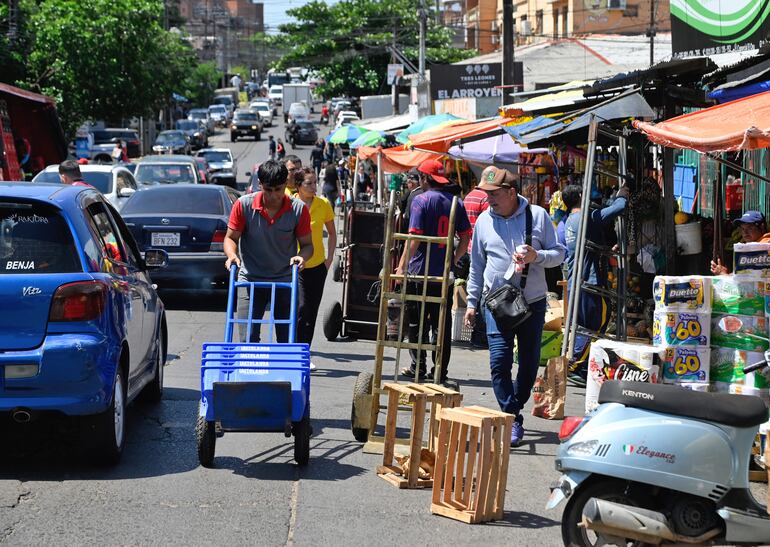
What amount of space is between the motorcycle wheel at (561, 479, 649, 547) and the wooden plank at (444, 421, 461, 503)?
1073 mm

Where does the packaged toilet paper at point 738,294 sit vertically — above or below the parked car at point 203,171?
below

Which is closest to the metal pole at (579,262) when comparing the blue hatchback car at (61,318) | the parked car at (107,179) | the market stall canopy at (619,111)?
the market stall canopy at (619,111)

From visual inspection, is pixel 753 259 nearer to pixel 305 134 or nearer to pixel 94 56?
pixel 94 56

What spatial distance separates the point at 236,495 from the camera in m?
6.21

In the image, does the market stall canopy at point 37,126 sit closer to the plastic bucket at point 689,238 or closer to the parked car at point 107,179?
the parked car at point 107,179

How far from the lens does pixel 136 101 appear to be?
138 ft

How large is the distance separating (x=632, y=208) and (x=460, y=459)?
5.54 metres

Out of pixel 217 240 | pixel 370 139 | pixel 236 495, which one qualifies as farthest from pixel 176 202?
pixel 370 139

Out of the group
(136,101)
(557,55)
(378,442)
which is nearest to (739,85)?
(378,442)

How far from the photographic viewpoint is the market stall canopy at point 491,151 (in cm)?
1639

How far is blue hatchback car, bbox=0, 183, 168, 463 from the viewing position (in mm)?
6293

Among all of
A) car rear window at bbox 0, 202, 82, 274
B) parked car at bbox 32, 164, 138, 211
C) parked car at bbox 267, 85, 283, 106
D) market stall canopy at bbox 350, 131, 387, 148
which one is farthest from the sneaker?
parked car at bbox 267, 85, 283, 106

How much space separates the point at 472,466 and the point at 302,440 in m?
1.26

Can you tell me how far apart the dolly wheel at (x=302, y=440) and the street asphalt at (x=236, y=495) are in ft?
0.26
